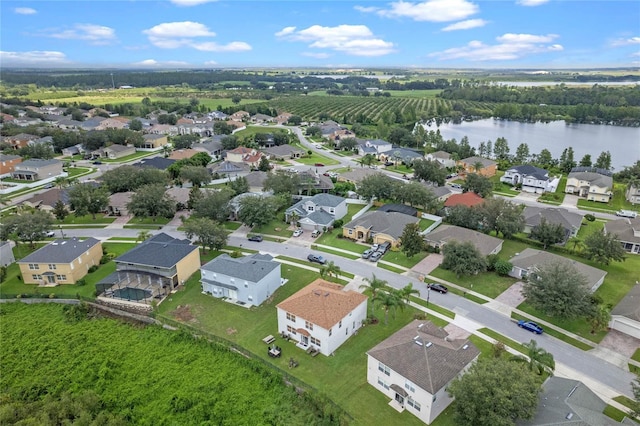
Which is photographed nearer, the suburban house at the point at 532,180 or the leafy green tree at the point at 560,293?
the leafy green tree at the point at 560,293

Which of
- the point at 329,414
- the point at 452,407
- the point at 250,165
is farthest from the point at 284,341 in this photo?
the point at 250,165

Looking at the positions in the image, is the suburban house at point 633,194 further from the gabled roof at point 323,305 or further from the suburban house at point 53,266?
the suburban house at point 53,266

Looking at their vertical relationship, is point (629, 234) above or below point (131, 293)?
above

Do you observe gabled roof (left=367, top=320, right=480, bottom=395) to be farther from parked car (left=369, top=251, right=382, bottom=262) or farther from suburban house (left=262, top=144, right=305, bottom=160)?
suburban house (left=262, top=144, right=305, bottom=160)

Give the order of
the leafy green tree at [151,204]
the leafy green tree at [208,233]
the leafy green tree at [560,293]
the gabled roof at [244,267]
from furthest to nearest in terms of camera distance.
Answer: the leafy green tree at [151,204]
the leafy green tree at [208,233]
the gabled roof at [244,267]
the leafy green tree at [560,293]

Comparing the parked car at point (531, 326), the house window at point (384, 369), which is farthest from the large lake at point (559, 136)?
the house window at point (384, 369)

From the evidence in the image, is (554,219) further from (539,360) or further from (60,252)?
(60,252)

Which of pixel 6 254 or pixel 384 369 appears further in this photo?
pixel 6 254

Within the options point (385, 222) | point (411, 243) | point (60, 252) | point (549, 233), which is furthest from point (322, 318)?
point (549, 233)
